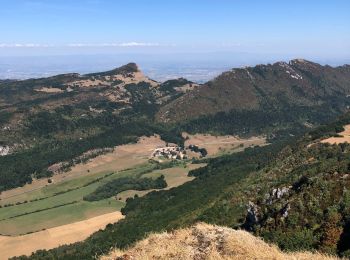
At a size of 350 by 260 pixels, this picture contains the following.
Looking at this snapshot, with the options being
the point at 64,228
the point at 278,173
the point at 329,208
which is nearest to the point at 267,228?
the point at 329,208

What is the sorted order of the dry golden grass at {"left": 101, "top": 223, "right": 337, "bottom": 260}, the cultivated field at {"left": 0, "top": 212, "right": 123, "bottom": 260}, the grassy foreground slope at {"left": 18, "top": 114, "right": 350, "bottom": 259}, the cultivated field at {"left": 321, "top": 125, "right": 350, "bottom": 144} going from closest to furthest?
the dry golden grass at {"left": 101, "top": 223, "right": 337, "bottom": 260}, the grassy foreground slope at {"left": 18, "top": 114, "right": 350, "bottom": 259}, the cultivated field at {"left": 321, "top": 125, "right": 350, "bottom": 144}, the cultivated field at {"left": 0, "top": 212, "right": 123, "bottom": 260}

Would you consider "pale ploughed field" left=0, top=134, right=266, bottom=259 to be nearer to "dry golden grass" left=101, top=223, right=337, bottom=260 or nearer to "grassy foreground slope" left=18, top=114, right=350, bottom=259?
"grassy foreground slope" left=18, top=114, right=350, bottom=259

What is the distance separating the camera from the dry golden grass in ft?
92.2

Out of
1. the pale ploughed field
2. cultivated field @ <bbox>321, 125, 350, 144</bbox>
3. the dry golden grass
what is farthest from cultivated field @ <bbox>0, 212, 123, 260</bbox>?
the dry golden grass

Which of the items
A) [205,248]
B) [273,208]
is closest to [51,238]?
[273,208]

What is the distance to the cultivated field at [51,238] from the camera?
11849 centimetres

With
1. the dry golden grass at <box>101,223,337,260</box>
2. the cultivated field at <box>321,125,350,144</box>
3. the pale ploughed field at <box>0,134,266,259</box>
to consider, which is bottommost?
the pale ploughed field at <box>0,134,266,259</box>

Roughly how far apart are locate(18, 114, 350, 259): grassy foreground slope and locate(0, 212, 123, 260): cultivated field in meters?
6.80

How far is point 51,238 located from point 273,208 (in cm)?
7828

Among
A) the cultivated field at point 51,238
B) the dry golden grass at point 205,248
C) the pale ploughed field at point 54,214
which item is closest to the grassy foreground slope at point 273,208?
the cultivated field at point 51,238

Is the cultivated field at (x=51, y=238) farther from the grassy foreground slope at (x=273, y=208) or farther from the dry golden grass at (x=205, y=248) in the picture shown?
the dry golden grass at (x=205, y=248)

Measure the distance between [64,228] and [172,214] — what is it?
121ft

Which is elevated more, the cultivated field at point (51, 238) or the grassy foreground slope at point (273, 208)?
the grassy foreground slope at point (273, 208)

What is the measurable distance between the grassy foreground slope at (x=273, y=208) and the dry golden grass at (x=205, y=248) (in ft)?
47.8
